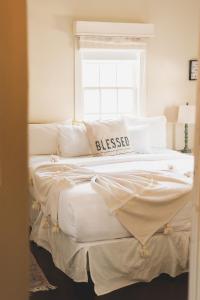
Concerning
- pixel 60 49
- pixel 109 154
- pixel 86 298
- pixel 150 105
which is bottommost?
pixel 86 298

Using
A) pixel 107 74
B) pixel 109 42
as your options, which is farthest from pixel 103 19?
pixel 107 74

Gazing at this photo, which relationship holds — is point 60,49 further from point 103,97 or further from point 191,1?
point 191,1

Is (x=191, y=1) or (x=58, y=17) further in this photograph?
(x=191, y=1)

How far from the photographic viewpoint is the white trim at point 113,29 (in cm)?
469

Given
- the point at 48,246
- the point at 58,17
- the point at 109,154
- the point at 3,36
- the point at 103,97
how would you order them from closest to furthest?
the point at 3,36, the point at 48,246, the point at 109,154, the point at 58,17, the point at 103,97

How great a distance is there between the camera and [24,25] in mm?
1031

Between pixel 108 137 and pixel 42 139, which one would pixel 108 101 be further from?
pixel 42 139

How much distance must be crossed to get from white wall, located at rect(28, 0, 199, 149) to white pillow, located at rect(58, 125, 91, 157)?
0.44 m

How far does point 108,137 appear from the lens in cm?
439

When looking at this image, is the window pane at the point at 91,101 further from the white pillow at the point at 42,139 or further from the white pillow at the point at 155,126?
the white pillow at the point at 42,139

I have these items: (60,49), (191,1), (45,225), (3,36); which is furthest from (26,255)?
(191,1)

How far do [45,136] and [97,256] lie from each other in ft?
6.65

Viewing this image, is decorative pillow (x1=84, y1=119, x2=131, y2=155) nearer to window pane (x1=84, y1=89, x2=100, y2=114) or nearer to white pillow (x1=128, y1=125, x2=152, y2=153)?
white pillow (x1=128, y1=125, x2=152, y2=153)

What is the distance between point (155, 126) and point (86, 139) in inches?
39.0
